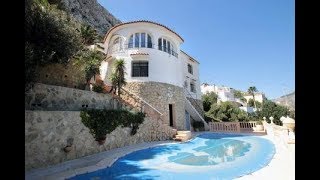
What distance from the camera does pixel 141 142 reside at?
62.7ft

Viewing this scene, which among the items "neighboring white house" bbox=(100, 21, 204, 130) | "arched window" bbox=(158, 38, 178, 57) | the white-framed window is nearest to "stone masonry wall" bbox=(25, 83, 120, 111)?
"neighboring white house" bbox=(100, 21, 204, 130)

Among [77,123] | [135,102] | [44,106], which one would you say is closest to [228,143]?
[135,102]

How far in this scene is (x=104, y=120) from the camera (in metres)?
14.7

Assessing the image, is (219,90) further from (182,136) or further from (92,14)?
(182,136)

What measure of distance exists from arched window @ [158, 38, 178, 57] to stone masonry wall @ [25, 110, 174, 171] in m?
13.1

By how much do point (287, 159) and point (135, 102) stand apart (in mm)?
14090

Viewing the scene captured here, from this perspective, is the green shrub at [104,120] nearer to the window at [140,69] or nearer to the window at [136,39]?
the window at [140,69]

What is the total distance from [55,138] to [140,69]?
15.3 m

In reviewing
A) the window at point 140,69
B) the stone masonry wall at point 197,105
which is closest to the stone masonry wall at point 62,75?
the window at point 140,69

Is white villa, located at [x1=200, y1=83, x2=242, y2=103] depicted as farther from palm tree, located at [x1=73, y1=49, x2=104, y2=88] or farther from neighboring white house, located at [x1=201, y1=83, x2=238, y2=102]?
palm tree, located at [x1=73, y1=49, x2=104, y2=88]

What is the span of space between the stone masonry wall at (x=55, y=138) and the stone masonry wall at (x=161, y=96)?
9.32 meters

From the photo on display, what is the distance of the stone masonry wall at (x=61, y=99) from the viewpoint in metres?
11.9
